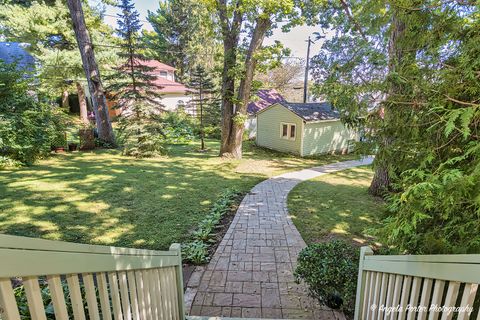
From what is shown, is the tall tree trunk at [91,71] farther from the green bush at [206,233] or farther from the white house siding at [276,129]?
the green bush at [206,233]

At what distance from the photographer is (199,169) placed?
11016 mm

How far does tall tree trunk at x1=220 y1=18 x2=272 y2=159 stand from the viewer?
11.9 metres

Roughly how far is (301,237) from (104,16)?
62.8ft

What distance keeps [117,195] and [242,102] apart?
7.16 metres

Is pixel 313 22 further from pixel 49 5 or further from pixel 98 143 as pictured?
pixel 49 5

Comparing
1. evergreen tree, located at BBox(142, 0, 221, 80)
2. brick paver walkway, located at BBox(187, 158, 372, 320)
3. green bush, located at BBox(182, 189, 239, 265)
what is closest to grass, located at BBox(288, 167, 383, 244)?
brick paver walkway, located at BBox(187, 158, 372, 320)

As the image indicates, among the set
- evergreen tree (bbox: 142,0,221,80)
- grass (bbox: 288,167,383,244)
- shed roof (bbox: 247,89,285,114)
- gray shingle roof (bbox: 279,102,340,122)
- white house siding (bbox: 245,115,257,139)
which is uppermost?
evergreen tree (bbox: 142,0,221,80)

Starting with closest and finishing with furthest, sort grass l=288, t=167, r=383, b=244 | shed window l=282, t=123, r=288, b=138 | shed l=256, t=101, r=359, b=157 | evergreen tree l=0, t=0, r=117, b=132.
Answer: grass l=288, t=167, r=383, b=244
evergreen tree l=0, t=0, r=117, b=132
shed l=256, t=101, r=359, b=157
shed window l=282, t=123, r=288, b=138

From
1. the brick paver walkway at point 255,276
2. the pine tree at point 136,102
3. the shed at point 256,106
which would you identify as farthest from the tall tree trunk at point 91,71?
the brick paver walkway at point 255,276

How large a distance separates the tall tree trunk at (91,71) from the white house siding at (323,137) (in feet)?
34.3

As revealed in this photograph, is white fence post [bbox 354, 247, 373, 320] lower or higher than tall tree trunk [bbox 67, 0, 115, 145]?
lower

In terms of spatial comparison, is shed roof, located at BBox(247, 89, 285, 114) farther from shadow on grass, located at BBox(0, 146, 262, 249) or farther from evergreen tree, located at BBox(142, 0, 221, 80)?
shadow on grass, located at BBox(0, 146, 262, 249)

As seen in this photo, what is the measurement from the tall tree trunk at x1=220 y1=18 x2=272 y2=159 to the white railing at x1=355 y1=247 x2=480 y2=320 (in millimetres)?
10630

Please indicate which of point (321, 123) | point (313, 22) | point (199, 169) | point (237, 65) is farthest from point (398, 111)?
point (321, 123)
